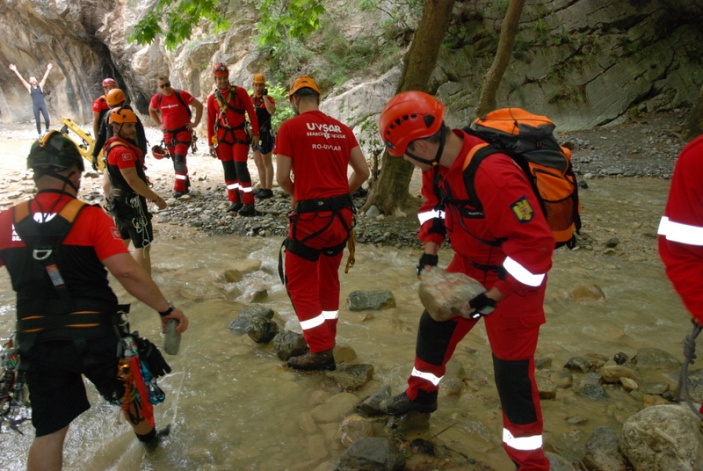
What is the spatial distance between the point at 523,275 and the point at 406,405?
1.28 m

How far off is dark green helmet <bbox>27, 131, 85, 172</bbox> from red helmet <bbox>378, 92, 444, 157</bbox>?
150 centimetres

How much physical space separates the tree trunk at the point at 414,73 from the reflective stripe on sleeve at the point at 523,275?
190 inches

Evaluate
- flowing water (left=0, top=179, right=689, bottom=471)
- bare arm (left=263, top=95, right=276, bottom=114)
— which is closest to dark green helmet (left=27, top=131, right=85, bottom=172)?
flowing water (left=0, top=179, right=689, bottom=471)

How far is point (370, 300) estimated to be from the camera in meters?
4.98

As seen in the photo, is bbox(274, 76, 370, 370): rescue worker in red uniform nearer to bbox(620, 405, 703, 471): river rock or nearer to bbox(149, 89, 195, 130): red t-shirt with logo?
bbox(620, 405, 703, 471): river rock

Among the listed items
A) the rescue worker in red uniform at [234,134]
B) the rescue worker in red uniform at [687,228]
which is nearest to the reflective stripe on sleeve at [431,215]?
the rescue worker in red uniform at [687,228]

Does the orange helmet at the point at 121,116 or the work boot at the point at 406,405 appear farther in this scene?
the orange helmet at the point at 121,116

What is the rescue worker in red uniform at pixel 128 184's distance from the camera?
4.27m

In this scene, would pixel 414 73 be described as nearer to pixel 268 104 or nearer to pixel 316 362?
pixel 268 104

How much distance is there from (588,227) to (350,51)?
9.97 meters

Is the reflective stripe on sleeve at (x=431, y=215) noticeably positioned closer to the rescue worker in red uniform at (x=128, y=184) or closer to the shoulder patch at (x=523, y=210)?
the shoulder patch at (x=523, y=210)

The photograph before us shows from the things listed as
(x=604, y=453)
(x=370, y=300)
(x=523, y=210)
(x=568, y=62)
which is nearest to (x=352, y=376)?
(x=370, y=300)

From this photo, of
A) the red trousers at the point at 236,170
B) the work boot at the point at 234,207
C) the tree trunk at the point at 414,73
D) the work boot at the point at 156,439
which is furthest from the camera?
the work boot at the point at 234,207

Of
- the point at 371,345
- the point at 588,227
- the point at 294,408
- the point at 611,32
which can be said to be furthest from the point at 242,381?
the point at 611,32
